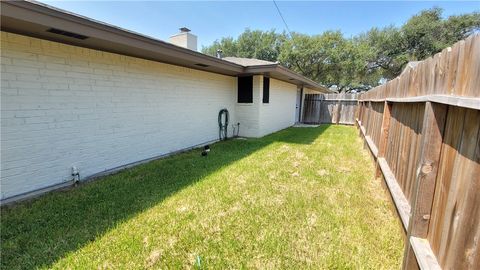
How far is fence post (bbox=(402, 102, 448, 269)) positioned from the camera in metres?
1.60

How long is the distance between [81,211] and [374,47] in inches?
1101

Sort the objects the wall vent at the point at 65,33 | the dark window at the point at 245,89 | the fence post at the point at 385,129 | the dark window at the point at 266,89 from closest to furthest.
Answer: the wall vent at the point at 65,33 → the fence post at the point at 385,129 → the dark window at the point at 245,89 → the dark window at the point at 266,89

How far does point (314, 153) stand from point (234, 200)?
11.3 ft

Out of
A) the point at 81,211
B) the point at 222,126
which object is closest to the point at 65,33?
the point at 81,211

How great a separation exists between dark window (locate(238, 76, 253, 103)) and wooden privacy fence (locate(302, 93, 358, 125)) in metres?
7.62

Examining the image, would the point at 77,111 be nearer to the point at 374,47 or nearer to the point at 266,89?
the point at 266,89

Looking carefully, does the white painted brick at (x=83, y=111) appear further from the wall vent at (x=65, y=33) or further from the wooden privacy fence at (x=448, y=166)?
the wooden privacy fence at (x=448, y=166)

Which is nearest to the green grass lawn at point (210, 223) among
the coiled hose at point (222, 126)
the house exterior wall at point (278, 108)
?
the coiled hose at point (222, 126)

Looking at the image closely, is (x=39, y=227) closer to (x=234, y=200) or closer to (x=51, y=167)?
(x=51, y=167)

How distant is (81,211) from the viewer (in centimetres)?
302

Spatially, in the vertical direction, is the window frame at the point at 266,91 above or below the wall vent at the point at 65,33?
below

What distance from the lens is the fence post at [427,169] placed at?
5.24 feet

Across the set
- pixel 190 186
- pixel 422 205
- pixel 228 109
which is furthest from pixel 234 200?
pixel 228 109

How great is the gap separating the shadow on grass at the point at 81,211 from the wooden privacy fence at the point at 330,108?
1122 centimetres
